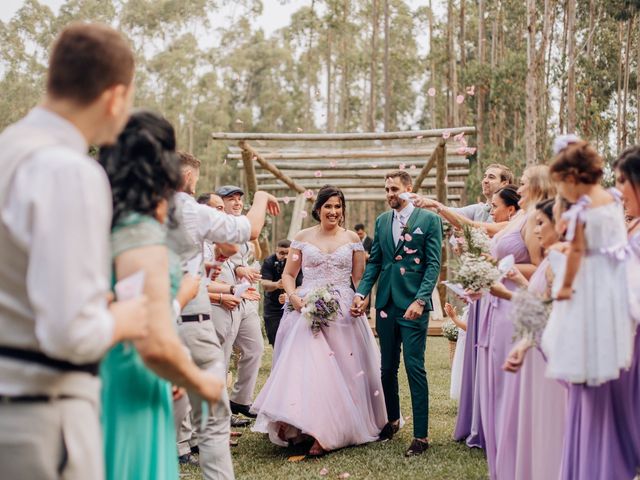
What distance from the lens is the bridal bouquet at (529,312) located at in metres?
3.90

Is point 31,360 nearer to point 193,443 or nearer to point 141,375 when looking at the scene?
point 141,375

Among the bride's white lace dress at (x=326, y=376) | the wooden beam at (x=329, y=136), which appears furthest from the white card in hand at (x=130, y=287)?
the wooden beam at (x=329, y=136)

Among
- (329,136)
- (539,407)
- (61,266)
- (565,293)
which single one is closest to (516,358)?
(565,293)

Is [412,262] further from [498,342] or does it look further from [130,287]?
[130,287]

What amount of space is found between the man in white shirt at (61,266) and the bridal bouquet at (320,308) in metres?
4.76

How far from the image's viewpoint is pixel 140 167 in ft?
8.57

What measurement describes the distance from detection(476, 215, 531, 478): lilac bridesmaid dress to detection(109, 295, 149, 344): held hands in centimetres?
328

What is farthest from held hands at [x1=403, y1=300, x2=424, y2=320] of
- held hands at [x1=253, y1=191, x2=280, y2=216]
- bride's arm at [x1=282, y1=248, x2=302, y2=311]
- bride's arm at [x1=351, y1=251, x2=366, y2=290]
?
held hands at [x1=253, y1=191, x2=280, y2=216]

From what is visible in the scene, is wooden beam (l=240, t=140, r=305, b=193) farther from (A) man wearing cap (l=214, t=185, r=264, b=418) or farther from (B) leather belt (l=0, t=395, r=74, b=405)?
(B) leather belt (l=0, t=395, r=74, b=405)

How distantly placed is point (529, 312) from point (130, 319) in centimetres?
226

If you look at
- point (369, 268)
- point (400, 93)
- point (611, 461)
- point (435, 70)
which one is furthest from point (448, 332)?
point (400, 93)

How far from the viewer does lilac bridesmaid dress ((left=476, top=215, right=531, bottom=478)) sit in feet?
17.7

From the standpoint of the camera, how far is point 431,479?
589 cm

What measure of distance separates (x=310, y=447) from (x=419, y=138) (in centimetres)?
854
